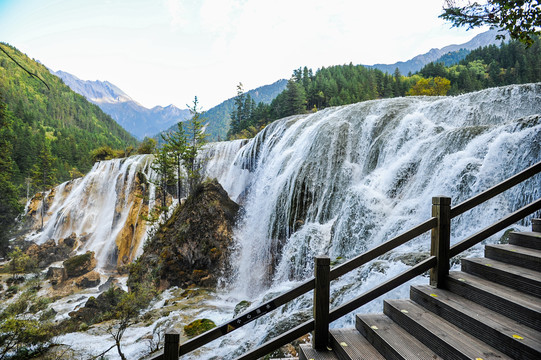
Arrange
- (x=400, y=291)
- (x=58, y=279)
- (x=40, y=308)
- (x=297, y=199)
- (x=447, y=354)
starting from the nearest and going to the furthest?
(x=447, y=354)
(x=400, y=291)
(x=297, y=199)
(x=40, y=308)
(x=58, y=279)

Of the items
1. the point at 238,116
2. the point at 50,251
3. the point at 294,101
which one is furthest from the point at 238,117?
the point at 50,251

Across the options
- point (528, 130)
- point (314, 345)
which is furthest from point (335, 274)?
point (528, 130)

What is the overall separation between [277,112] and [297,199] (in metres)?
44.6

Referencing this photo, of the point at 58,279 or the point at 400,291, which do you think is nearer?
the point at 400,291

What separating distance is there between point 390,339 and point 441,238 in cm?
135

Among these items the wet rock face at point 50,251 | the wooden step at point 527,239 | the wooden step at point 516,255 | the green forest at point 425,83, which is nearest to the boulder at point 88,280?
the wet rock face at point 50,251

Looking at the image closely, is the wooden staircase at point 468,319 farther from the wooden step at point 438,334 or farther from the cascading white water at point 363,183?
the cascading white water at point 363,183

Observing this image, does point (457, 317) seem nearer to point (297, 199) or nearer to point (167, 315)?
point (297, 199)

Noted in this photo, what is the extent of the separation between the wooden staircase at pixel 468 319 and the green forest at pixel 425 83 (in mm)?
48080

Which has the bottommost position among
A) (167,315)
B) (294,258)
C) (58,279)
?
(58,279)

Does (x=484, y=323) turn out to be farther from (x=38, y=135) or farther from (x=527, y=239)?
(x=38, y=135)

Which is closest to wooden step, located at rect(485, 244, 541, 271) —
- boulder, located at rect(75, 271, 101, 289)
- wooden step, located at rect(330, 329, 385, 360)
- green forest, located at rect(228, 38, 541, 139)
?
wooden step, located at rect(330, 329, 385, 360)

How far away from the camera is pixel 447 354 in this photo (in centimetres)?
262

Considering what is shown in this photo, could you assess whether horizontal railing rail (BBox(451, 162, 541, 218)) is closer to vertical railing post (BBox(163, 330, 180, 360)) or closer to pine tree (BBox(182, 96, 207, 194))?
vertical railing post (BBox(163, 330, 180, 360))
